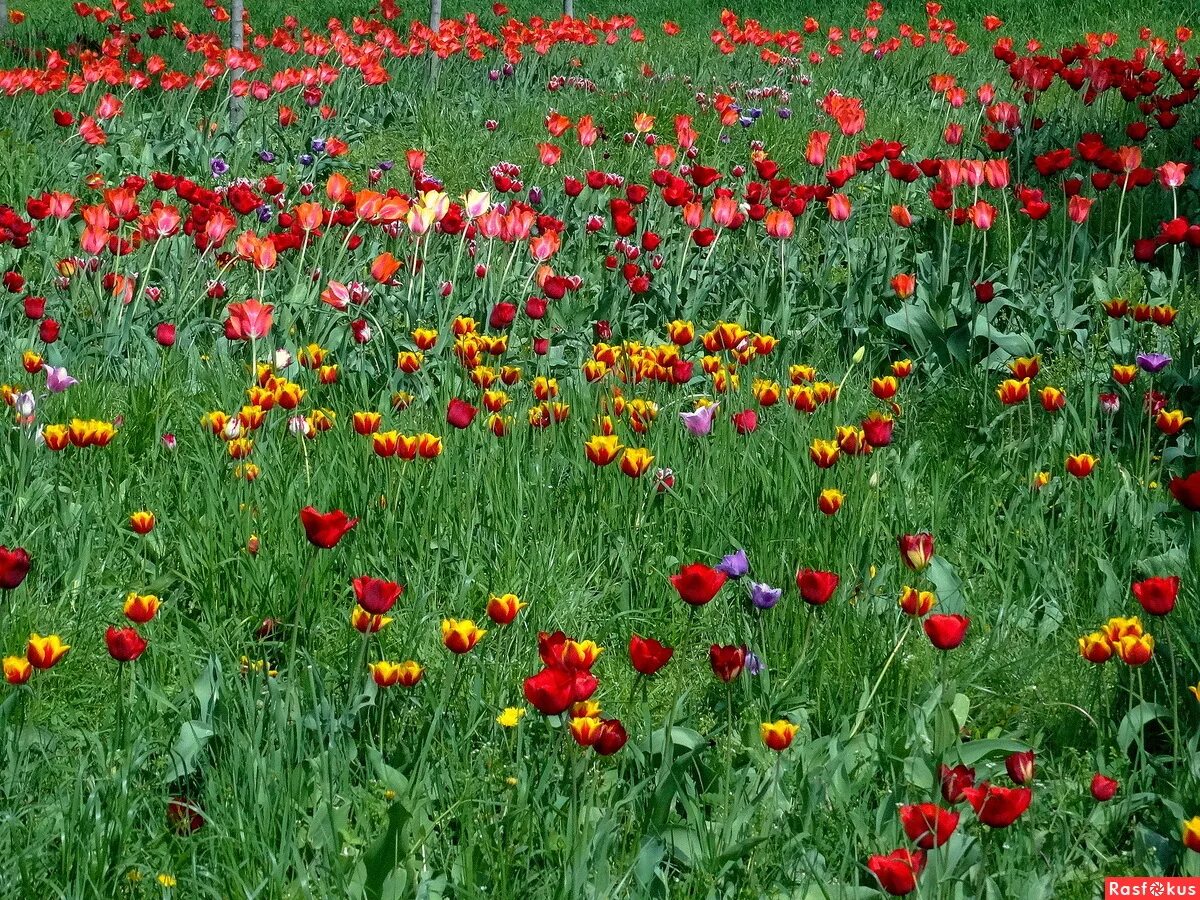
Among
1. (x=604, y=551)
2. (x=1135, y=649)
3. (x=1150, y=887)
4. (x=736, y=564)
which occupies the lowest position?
(x=604, y=551)

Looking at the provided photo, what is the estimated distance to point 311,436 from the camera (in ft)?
10.0

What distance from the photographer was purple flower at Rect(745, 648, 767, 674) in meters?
2.01

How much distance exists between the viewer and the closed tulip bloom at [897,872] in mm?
1390

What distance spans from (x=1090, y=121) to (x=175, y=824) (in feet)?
19.6

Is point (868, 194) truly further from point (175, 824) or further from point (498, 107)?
point (175, 824)

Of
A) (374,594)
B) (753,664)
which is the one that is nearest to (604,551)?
(753,664)

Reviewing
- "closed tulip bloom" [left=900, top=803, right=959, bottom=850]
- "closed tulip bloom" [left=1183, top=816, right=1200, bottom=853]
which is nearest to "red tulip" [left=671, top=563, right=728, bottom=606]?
"closed tulip bloom" [left=900, top=803, right=959, bottom=850]

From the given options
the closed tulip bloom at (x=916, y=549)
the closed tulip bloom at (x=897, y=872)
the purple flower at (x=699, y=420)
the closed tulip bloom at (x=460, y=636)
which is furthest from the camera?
the purple flower at (x=699, y=420)

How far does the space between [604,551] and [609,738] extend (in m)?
1.04

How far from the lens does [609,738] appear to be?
1.60 meters

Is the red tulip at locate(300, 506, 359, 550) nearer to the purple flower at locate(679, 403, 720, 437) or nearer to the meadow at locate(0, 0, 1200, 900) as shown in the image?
the meadow at locate(0, 0, 1200, 900)

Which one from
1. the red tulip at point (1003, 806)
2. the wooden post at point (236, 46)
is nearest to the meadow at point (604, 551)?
the red tulip at point (1003, 806)

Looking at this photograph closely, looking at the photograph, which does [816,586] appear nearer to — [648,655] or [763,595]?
[763,595]

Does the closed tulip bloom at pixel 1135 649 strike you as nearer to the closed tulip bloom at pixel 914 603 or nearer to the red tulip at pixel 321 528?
the closed tulip bloom at pixel 914 603
